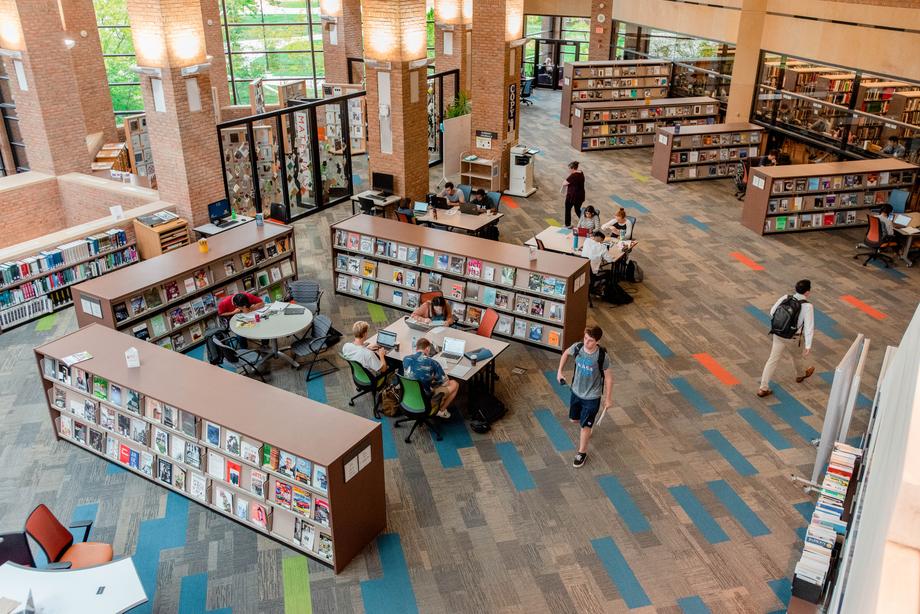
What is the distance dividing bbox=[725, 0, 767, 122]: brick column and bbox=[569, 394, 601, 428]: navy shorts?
44.8 ft

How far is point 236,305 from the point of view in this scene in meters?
9.83

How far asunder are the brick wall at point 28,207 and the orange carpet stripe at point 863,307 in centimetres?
1395

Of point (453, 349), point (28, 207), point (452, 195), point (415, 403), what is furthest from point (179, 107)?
point (415, 403)

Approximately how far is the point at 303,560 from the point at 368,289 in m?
5.62

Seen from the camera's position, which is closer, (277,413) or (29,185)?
(277,413)

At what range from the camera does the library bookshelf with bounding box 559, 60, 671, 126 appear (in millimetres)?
21922

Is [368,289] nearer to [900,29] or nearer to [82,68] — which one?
[82,68]

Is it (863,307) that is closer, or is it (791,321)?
(791,321)

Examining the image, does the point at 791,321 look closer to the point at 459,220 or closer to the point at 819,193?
the point at 459,220

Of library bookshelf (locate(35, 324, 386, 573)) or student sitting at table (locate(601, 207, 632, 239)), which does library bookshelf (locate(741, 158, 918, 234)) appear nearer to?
student sitting at table (locate(601, 207, 632, 239))

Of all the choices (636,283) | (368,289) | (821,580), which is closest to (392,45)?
(368,289)

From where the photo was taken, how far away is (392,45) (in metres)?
13.2

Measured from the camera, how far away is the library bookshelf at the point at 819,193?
1426 cm

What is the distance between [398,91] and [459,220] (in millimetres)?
2729
